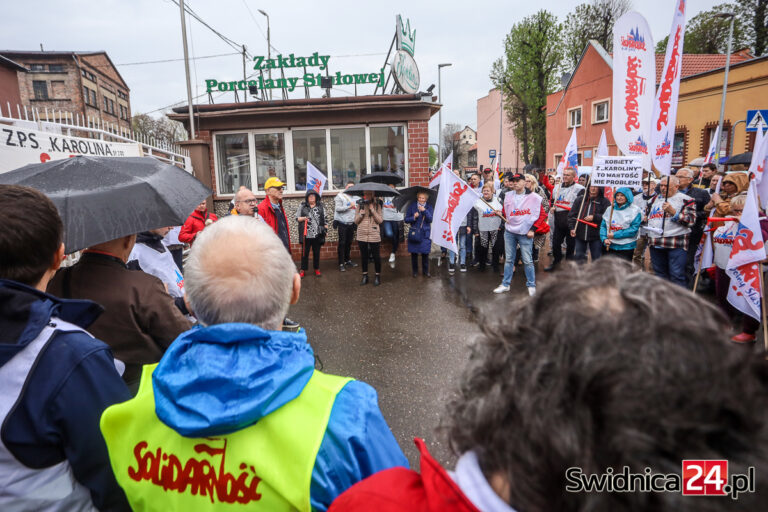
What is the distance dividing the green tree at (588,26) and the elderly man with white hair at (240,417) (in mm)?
39946

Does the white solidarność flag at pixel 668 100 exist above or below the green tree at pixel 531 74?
below

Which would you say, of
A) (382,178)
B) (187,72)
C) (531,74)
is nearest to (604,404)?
(382,178)

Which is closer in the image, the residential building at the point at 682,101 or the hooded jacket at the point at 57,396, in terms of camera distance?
the hooded jacket at the point at 57,396

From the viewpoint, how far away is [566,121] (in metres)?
31.4

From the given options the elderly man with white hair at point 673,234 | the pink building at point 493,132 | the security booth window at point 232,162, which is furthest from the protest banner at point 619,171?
the pink building at point 493,132

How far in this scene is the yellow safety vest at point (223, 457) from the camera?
108 centimetres

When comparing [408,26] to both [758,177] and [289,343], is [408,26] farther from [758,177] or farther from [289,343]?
[289,343]

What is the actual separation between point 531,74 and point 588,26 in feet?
21.8

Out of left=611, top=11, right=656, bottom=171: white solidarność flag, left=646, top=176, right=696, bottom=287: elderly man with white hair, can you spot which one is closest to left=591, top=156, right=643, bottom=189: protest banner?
left=611, top=11, right=656, bottom=171: white solidarność flag

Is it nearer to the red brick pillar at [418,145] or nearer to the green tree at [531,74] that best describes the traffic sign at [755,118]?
the red brick pillar at [418,145]

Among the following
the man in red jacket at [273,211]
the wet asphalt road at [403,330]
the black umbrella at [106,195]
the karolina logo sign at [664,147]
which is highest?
the karolina logo sign at [664,147]

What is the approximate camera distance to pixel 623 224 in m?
6.39

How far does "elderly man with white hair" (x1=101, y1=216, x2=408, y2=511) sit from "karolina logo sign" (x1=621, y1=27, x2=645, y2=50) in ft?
19.9

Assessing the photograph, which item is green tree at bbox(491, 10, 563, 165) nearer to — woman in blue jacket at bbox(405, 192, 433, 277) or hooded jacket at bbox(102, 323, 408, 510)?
woman in blue jacket at bbox(405, 192, 433, 277)
